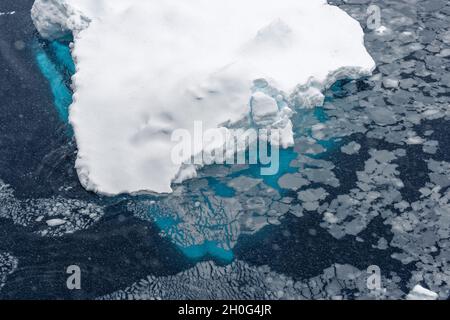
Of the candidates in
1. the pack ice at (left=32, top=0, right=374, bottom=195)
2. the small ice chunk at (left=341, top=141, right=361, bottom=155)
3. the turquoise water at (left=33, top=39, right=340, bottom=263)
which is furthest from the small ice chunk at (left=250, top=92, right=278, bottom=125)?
the small ice chunk at (left=341, top=141, right=361, bottom=155)

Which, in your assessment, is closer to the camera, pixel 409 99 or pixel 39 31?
pixel 409 99

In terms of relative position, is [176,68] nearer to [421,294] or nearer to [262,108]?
[262,108]

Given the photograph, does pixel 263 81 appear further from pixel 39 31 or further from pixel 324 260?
pixel 39 31

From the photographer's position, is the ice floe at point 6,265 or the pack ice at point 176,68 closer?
the ice floe at point 6,265

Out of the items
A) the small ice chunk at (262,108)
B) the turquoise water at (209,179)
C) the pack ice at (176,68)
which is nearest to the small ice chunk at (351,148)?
the turquoise water at (209,179)

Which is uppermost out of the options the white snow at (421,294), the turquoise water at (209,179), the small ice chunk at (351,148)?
the turquoise water at (209,179)

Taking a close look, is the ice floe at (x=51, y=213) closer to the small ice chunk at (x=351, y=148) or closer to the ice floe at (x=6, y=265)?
the ice floe at (x=6, y=265)
